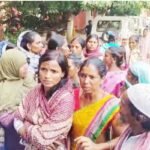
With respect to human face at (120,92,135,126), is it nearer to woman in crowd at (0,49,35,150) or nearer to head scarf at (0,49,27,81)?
woman in crowd at (0,49,35,150)

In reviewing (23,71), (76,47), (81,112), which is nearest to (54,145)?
(81,112)

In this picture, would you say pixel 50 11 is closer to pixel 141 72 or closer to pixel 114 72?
pixel 114 72

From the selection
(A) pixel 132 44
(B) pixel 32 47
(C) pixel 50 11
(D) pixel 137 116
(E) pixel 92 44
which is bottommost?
(A) pixel 132 44

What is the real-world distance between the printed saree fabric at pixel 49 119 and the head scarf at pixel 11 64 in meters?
0.66

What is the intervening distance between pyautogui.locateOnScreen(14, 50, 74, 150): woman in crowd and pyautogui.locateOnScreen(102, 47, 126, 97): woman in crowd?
2.31 feet

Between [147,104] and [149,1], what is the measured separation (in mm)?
7210

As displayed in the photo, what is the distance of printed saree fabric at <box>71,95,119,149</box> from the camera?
7.73 feet

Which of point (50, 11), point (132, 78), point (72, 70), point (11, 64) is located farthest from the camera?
point (50, 11)

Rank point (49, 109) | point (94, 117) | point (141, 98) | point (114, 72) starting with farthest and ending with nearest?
point (114, 72) < point (49, 109) < point (94, 117) < point (141, 98)

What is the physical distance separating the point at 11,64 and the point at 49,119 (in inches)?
32.8

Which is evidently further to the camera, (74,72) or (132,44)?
(132,44)

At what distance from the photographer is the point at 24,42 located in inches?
190

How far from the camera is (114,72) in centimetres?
358

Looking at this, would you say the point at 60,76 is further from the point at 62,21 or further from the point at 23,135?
the point at 62,21
